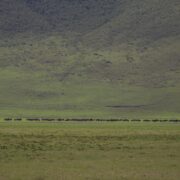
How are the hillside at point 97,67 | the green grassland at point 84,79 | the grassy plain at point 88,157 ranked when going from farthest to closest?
the hillside at point 97,67 → the green grassland at point 84,79 → the grassy plain at point 88,157

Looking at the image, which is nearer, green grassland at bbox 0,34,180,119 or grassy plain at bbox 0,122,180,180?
grassy plain at bbox 0,122,180,180

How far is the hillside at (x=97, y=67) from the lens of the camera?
5856 inches

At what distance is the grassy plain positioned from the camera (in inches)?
1176

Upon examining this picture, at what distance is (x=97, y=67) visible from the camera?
178 m

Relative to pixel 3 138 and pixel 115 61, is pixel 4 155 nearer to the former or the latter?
pixel 3 138

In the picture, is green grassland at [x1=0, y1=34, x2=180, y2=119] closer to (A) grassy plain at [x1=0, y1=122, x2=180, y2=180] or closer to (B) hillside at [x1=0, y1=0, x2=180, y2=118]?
(B) hillside at [x1=0, y1=0, x2=180, y2=118]

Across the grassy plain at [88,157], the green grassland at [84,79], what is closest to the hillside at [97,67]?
the green grassland at [84,79]

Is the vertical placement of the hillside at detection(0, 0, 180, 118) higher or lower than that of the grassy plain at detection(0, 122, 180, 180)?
higher

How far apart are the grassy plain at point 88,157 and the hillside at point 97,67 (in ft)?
284

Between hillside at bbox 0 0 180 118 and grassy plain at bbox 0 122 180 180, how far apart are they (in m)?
86.6

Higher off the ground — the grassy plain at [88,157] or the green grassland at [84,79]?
the green grassland at [84,79]

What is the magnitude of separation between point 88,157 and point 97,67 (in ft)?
466

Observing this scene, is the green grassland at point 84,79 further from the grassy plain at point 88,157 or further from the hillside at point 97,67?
the grassy plain at point 88,157

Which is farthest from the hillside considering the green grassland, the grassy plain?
the grassy plain
